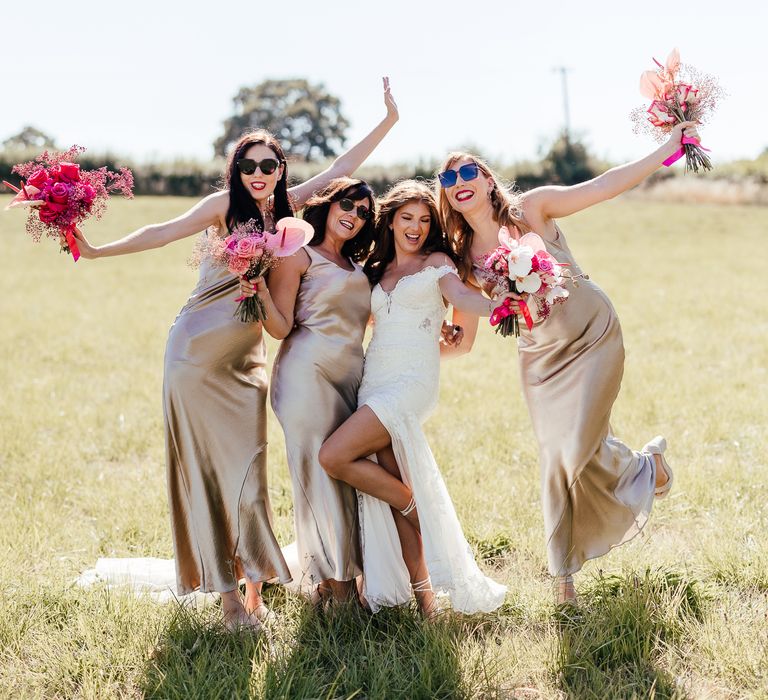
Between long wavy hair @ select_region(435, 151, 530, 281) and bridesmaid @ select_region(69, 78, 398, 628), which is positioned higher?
long wavy hair @ select_region(435, 151, 530, 281)

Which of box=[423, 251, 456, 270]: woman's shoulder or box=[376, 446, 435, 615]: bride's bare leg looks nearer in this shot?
box=[376, 446, 435, 615]: bride's bare leg

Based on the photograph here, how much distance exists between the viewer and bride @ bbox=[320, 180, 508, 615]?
14.9 ft

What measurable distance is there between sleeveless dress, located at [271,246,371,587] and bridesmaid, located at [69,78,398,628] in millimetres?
196

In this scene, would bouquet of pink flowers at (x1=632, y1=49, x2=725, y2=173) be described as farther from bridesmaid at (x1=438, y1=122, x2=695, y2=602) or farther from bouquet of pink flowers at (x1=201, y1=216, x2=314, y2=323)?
bouquet of pink flowers at (x1=201, y1=216, x2=314, y2=323)

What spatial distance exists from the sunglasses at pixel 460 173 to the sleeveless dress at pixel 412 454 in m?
0.52

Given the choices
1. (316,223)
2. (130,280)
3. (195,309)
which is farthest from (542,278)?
(130,280)

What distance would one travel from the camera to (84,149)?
14.4 ft

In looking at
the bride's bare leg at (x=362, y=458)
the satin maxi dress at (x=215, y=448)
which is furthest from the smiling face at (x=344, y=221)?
the bride's bare leg at (x=362, y=458)

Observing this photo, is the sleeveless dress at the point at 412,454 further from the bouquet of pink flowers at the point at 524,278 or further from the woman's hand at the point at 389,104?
the woman's hand at the point at 389,104

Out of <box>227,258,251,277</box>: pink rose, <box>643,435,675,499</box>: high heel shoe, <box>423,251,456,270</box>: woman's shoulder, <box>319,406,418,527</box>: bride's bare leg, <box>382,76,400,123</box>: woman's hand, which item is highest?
<box>382,76,400,123</box>: woman's hand

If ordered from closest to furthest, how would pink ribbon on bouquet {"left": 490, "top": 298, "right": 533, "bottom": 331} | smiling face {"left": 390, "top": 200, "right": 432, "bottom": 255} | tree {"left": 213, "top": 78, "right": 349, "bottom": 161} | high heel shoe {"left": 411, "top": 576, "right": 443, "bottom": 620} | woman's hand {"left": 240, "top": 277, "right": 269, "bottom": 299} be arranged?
pink ribbon on bouquet {"left": 490, "top": 298, "right": 533, "bottom": 331}, woman's hand {"left": 240, "top": 277, "right": 269, "bottom": 299}, high heel shoe {"left": 411, "top": 576, "right": 443, "bottom": 620}, smiling face {"left": 390, "top": 200, "right": 432, "bottom": 255}, tree {"left": 213, "top": 78, "right": 349, "bottom": 161}

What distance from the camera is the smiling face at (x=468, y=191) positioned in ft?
15.9

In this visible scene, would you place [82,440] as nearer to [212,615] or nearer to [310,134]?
[212,615]

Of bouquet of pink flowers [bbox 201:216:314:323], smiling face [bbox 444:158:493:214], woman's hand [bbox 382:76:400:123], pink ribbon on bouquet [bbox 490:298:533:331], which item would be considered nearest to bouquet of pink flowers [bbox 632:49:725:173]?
smiling face [bbox 444:158:493:214]
